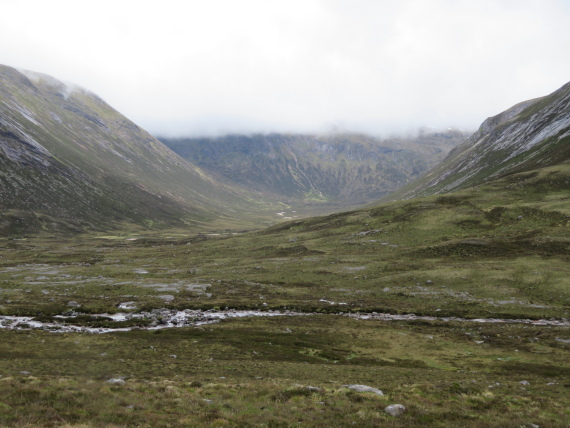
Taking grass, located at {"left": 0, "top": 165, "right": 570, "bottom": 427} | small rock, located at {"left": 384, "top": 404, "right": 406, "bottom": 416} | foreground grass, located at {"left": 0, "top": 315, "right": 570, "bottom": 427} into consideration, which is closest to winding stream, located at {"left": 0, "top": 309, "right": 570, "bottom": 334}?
grass, located at {"left": 0, "top": 165, "right": 570, "bottom": 427}

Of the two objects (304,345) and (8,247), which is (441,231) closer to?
(304,345)

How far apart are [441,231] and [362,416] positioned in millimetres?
119579

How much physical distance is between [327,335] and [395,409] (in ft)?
108

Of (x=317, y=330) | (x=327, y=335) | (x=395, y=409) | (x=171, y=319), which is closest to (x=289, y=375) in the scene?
(x=395, y=409)

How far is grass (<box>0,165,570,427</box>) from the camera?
21797 mm

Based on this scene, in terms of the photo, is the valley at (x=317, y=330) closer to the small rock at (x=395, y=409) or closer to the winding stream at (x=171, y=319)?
the winding stream at (x=171, y=319)

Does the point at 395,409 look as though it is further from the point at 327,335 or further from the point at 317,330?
the point at 317,330

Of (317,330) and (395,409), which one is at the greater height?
(395,409)

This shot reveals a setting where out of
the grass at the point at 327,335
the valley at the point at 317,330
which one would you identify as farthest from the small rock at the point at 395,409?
the valley at the point at 317,330

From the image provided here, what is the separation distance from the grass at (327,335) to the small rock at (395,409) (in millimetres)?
389

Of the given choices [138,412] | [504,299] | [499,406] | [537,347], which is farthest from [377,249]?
[138,412]

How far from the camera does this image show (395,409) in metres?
21.5

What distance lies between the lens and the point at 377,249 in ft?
409

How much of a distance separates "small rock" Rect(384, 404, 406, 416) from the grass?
1.27ft
